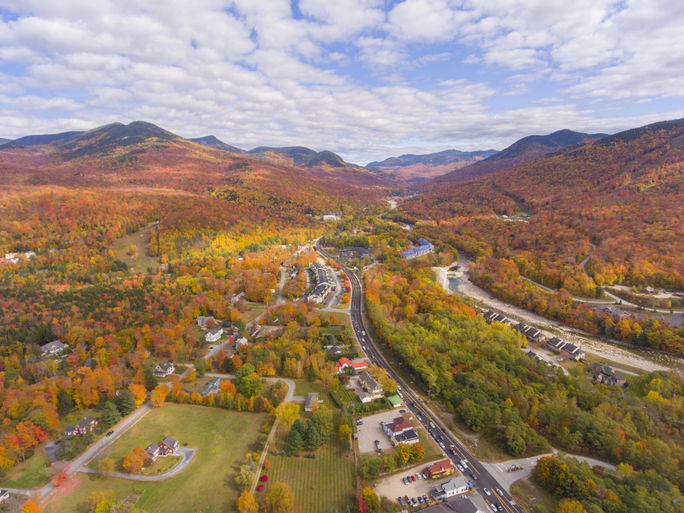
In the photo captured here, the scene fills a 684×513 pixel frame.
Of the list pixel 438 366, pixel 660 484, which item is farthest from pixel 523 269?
pixel 660 484

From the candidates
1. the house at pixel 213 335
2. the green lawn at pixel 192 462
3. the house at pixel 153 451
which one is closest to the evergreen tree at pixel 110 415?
Result: the green lawn at pixel 192 462

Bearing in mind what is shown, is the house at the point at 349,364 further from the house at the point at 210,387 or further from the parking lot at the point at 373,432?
the house at the point at 210,387

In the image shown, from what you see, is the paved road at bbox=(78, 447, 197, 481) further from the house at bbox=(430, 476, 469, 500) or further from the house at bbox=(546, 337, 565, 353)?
the house at bbox=(546, 337, 565, 353)

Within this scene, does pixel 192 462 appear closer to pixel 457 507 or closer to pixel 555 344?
pixel 457 507

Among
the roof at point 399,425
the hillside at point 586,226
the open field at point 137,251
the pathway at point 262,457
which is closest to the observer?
the pathway at point 262,457

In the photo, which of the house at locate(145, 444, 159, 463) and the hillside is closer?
the house at locate(145, 444, 159, 463)

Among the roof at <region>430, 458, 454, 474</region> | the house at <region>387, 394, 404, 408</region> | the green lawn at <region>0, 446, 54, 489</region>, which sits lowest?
the green lawn at <region>0, 446, 54, 489</region>

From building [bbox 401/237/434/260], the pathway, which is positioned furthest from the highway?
building [bbox 401/237/434/260]
